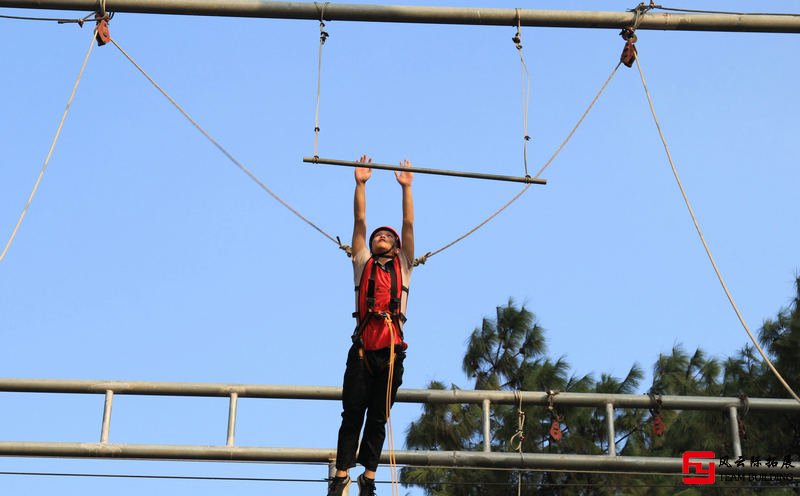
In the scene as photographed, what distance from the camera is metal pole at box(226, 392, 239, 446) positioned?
11547 mm

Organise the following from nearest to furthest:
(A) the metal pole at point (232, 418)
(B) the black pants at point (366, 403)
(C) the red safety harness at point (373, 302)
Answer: (C) the red safety harness at point (373, 302)
(B) the black pants at point (366, 403)
(A) the metal pole at point (232, 418)

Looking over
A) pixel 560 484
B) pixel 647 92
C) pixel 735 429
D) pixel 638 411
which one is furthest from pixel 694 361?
pixel 647 92

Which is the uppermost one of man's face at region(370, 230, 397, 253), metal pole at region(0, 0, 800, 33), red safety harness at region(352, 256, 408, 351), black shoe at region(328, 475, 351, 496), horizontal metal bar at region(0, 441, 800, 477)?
metal pole at region(0, 0, 800, 33)

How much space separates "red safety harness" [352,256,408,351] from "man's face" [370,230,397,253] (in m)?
0.08

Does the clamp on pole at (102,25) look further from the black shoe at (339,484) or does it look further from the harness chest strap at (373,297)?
the black shoe at (339,484)

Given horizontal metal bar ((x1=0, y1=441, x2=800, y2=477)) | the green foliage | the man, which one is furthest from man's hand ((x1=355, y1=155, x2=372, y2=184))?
the green foliage

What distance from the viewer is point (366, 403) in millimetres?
10562

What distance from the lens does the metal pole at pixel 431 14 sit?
11.0m

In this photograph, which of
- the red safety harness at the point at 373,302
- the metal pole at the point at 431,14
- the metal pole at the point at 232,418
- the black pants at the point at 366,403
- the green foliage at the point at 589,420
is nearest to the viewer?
the red safety harness at the point at 373,302

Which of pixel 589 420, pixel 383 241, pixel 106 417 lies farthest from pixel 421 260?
pixel 589 420

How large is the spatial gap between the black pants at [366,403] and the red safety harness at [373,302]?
0.14 meters

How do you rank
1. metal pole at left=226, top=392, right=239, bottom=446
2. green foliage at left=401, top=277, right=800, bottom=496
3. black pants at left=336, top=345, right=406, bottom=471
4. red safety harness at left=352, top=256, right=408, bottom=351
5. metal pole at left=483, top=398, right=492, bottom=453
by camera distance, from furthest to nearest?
green foliage at left=401, top=277, right=800, bottom=496 < metal pole at left=483, top=398, right=492, bottom=453 < metal pole at left=226, top=392, right=239, bottom=446 < black pants at left=336, top=345, right=406, bottom=471 < red safety harness at left=352, top=256, right=408, bottom=351

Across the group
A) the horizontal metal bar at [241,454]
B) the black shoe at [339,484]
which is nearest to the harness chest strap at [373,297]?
the black shoe at [339,484]

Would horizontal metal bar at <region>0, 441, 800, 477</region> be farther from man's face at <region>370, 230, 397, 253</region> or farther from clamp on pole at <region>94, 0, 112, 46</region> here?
clamp on pole at <region>94, 0, 112, 46</region>
